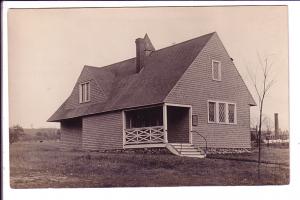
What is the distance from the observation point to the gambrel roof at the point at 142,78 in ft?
45.8

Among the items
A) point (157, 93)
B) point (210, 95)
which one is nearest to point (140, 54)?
point (157, 93)

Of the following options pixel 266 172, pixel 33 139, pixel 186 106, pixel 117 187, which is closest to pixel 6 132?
pixel 33 139

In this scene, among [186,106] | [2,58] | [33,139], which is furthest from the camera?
[186,106]

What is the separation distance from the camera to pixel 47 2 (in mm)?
12102

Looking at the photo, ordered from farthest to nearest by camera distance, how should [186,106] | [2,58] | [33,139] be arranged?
[186,106], [33,139], [2,58]

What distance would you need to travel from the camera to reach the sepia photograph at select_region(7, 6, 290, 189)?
40.2 ft

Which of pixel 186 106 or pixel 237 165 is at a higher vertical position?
Result: pixel 186 106

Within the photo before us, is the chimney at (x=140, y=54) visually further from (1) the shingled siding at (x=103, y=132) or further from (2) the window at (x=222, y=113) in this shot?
(2) the window at (x=222, y=113)

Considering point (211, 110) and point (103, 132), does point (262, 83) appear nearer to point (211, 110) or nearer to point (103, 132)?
point (211, 110)

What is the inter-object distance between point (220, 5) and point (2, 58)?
458 cm

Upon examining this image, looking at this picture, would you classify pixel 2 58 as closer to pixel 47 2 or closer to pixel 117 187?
pixel 47 2

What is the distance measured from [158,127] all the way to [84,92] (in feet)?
7.34

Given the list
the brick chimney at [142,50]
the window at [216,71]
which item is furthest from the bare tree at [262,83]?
the brick chimney at [142,50]

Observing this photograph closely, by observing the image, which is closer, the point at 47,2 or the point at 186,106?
the point at 47,2
